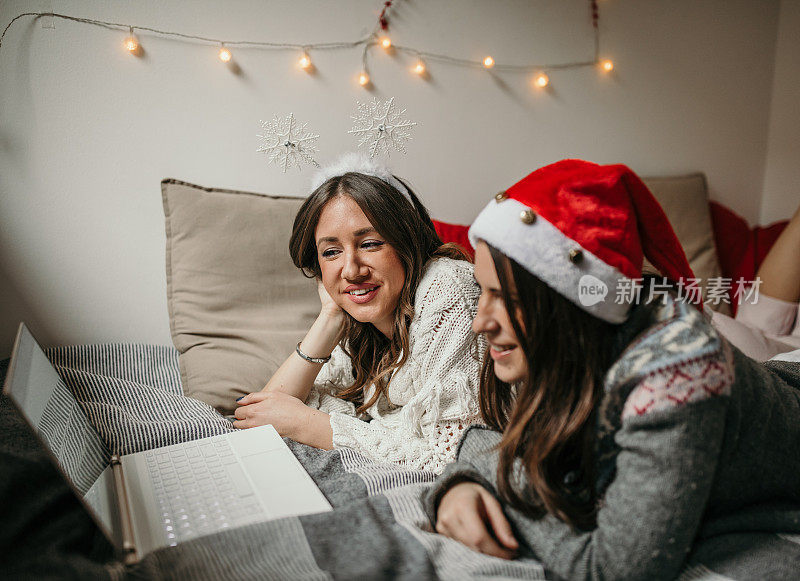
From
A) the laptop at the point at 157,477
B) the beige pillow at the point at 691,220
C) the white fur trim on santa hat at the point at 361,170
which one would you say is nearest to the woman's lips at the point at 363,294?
the white fur trim on santa hat at the point at 361,170

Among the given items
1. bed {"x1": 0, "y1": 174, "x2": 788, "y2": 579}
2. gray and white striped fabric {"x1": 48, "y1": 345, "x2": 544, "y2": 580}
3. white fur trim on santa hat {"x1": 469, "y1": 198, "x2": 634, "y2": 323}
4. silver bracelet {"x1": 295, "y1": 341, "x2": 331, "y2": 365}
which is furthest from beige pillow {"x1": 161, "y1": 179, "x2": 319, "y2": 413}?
white fur trim on santa hat {"x1": 469, "y1": 198, "x2": 634, "y2": 323}

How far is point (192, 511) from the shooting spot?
0.89m

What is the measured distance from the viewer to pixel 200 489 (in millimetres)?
957

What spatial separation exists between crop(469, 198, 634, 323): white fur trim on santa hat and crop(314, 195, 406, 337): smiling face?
1.77 ft

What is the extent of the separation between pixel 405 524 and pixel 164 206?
3.76 ft

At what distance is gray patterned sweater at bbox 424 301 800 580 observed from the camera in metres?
0.70

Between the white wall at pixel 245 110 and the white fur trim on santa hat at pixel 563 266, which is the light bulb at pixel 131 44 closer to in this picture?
the white wall at pixel 245 110

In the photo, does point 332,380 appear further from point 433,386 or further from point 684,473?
point 684,473

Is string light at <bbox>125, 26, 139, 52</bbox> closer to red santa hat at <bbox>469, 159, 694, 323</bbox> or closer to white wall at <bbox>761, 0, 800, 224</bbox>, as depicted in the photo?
red santa hat at <bbox>469, 159, 694, 323</bbox>

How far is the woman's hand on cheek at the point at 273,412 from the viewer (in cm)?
125

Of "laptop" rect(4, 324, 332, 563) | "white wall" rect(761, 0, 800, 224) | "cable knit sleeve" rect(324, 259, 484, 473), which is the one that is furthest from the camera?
"white wall" rect(761, 0, 800, 224)

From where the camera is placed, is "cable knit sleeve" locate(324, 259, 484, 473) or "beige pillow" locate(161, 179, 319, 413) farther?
"beige pillow" locate(161, 179, 319, 413)

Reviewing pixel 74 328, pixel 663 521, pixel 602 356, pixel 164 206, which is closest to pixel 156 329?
pixel 74 328

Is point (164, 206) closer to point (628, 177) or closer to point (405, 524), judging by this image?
point (405, 524)
